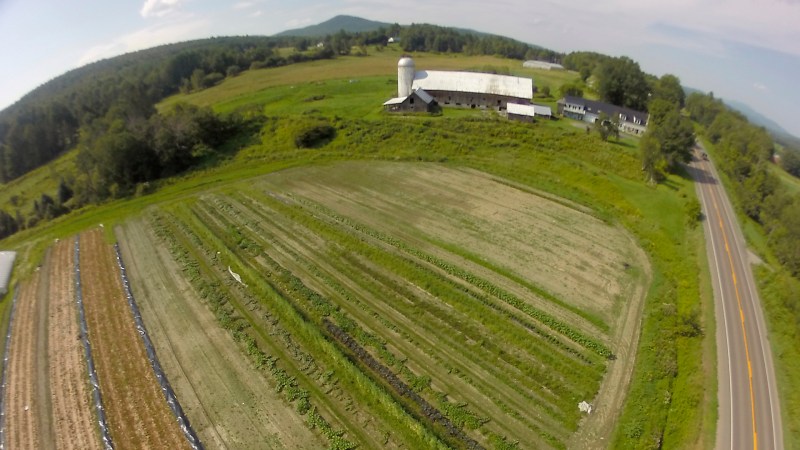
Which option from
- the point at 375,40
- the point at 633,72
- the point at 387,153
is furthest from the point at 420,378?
the point at 375,40

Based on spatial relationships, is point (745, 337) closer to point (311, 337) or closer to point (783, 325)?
point (783, 325)

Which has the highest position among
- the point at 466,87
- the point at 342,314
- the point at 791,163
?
the point at 466,87

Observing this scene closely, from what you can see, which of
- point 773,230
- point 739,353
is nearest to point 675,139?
point 773,230

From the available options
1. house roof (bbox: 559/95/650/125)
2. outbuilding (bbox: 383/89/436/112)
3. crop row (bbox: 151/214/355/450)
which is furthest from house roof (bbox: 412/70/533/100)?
crop row (bbox: 151/214/355/450)

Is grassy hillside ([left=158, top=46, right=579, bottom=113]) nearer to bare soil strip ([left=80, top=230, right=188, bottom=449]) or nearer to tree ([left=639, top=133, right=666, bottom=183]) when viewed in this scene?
tree ([left=639, top=133, right=666, bottom=183])

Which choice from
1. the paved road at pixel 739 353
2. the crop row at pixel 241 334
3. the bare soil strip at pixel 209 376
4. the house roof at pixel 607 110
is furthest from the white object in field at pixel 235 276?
the house roof at pixel 607 110
